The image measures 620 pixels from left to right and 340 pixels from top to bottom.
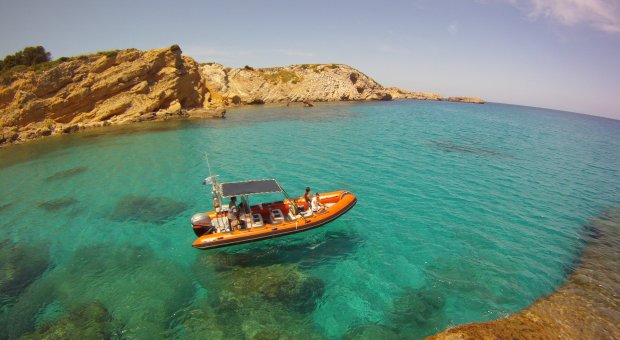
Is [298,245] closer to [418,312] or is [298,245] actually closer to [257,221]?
[257,221]

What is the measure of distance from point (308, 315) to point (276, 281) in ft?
6.70

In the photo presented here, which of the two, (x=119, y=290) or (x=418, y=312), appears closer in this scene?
(x=418, y=312)

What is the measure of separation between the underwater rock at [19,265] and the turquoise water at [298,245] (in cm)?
8

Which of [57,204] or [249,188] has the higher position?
[249,188]

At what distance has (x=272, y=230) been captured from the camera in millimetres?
13297

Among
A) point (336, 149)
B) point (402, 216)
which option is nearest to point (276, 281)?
point (402, 216)

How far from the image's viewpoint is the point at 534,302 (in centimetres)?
1145

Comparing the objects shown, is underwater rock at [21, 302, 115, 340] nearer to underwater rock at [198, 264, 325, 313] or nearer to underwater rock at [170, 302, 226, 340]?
underwater rock at [170, 302, 226, 340]

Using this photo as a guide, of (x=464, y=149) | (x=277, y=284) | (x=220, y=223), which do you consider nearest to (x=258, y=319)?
(x=277, y=284)

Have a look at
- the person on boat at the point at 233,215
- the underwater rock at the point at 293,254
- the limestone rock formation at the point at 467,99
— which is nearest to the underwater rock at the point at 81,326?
the underwater rock at the point at 293,254

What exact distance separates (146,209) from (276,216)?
8.96 m

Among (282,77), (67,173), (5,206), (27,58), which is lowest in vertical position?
(5,206)

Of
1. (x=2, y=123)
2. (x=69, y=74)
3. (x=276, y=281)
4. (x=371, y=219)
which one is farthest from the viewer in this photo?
(x=69, y=74)

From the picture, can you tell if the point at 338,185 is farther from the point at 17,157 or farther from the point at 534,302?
the point at 17,157
